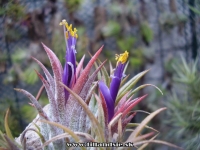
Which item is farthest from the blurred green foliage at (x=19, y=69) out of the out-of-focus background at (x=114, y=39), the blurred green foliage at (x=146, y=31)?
the blurred green foliage at (x=146, y=31)

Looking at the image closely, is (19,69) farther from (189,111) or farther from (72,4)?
A: (189,111)

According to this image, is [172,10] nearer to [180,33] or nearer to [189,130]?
[180,33]

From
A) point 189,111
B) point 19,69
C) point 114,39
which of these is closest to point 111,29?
point 114,39

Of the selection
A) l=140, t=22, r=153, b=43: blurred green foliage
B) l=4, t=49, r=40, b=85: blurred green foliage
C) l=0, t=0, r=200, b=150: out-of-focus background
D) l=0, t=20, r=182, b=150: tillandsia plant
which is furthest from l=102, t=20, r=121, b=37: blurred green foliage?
l=0, t=20, r=182, b=150: tillandsia plant

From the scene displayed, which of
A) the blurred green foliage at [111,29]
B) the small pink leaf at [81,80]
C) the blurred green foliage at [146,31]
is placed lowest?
the blurred green foliage at [146,31]

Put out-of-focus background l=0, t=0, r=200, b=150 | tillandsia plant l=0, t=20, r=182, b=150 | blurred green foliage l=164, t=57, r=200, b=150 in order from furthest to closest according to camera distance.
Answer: out-of-focus background l=0, t=0, r=200, b=150, blurred green foliage l=164, t=57, r=200, b=150, tillandsia plant l=0, t=20, r=182, b=150

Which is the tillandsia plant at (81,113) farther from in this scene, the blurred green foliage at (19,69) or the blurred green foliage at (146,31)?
the blurred green foliage at (146,31)

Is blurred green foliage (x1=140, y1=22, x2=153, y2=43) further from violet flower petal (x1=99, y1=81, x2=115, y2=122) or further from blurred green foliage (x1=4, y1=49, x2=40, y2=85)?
violet flower petal (x1=99, y1=81, x2=115, y2=122)

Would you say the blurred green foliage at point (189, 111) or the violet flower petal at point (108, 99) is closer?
the violet flower petal at point (108, 99)
